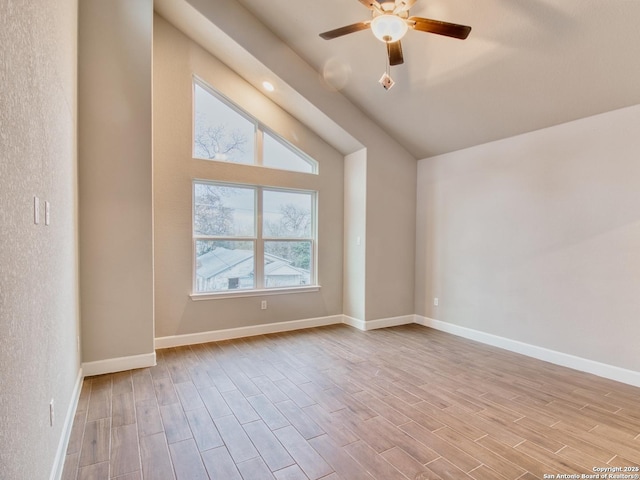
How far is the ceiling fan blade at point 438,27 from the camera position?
2.34m

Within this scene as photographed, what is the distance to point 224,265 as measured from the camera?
438cm

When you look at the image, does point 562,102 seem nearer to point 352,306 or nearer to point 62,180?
point 352,306

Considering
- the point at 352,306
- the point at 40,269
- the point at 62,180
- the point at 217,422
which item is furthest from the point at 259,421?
the point at 352,306

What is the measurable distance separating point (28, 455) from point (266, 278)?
3400mm

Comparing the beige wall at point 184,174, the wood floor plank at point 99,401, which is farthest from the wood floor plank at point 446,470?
the beige wall at point 184,174

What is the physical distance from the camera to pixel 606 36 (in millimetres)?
2598

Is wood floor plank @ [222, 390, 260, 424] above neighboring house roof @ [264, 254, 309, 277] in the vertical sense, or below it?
below

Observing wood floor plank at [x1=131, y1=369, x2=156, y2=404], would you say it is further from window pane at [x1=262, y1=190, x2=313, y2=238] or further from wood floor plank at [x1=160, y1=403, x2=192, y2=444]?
window pane at [x1=262, y1=190, x2=313, y2=238]

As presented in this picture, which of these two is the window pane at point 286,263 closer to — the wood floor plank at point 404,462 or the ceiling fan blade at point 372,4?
the wood floor plank at point 404,462

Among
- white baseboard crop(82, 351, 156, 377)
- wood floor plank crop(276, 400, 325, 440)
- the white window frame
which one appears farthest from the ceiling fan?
white baseboard crop(82, 351, 156, 377)

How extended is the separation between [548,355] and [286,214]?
3.64 metres

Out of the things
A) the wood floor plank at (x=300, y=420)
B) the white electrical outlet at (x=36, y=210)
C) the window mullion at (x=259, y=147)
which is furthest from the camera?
the window mullion at (x=259, y=147)

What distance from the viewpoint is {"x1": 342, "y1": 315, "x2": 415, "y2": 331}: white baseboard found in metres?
4.78

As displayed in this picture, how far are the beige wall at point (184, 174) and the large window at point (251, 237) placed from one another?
0.52 ft
